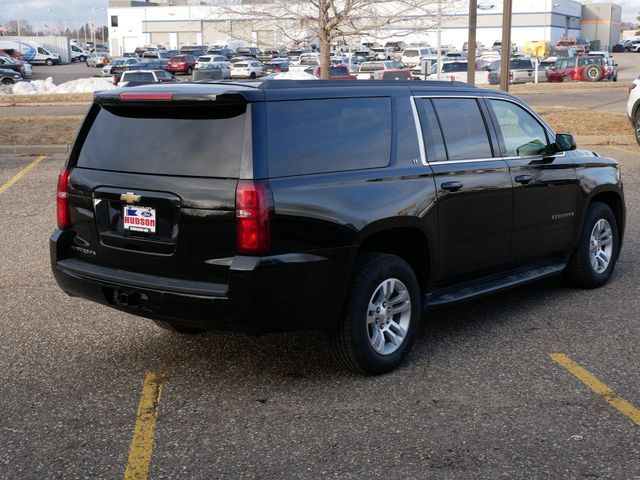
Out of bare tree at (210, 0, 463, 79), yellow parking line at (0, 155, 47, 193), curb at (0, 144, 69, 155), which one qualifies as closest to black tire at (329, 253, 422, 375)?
A: yellow parking line at (0, 155, 47, 193)

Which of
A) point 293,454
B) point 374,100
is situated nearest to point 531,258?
point 374,100

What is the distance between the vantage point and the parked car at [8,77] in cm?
5428

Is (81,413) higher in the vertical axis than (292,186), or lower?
lower

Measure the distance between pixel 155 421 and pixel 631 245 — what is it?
613 centimetres

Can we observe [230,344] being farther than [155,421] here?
Yes

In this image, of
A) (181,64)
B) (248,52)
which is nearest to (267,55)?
(248,52)

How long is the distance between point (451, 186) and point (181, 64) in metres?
62.4

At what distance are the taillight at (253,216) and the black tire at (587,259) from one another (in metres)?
3.47

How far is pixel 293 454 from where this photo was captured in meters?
4.23

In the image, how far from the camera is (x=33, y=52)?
88438 millimetres

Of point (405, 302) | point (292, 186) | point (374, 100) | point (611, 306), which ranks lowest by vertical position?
point (611, 306)

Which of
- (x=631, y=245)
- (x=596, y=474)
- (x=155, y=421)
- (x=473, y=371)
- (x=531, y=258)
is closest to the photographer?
(x=596, y=474)

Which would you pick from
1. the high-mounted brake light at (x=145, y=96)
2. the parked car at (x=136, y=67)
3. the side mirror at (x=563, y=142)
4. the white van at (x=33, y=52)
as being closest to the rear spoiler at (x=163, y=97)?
the high-mounted brake light at (x=145, y=96)

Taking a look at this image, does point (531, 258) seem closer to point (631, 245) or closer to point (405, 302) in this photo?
point (405, 302)
